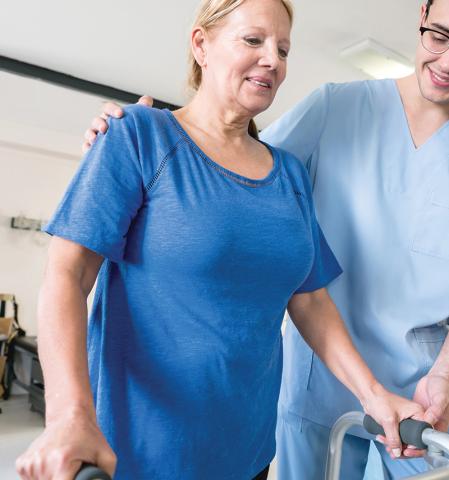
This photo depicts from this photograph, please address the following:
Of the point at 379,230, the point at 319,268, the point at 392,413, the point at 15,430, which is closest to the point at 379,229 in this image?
the point at 379,230

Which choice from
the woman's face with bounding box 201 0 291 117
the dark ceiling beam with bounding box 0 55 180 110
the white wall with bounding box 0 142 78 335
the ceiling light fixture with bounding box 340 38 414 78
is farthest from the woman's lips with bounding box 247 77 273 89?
the white wall with bounding box 0 142 78 335

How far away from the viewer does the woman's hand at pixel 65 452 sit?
1.94ft

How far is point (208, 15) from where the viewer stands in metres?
1.07

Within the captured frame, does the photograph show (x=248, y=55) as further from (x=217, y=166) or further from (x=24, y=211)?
(x=24, y=211)

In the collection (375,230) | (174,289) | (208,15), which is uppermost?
(208,15)

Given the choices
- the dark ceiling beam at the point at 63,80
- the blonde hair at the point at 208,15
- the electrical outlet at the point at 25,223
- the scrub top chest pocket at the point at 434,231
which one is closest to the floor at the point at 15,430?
the electrical outlet at the point at 25,223

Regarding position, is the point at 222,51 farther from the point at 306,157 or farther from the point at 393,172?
the point at 393,172

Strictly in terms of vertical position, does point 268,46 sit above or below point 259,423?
above

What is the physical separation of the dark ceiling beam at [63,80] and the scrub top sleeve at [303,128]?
3.62 metres

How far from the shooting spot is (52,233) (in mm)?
820

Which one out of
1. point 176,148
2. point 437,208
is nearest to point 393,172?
point 437,208

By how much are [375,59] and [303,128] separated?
2.86 m

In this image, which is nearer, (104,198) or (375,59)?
(104,198)

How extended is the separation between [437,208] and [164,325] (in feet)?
2.41
